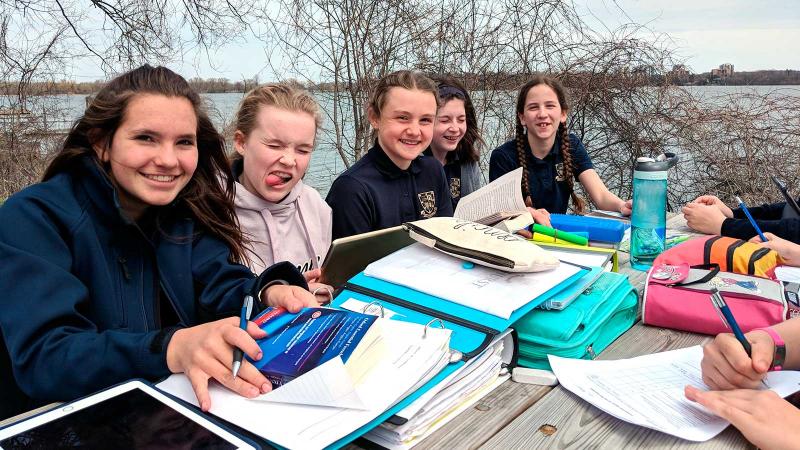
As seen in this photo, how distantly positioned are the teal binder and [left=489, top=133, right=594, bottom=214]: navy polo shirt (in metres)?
1.92

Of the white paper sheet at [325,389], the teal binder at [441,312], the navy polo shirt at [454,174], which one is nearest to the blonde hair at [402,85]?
the navy polo shirt at [454,174]

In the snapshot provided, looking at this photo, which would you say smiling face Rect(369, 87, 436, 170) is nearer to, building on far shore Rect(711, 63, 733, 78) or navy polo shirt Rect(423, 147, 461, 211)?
navy polo shirt Rect(423, 147, 461, 211)

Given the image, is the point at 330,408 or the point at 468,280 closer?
the point at 330,408

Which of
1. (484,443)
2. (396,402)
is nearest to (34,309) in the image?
(396,402)

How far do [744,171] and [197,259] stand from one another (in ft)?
14.4

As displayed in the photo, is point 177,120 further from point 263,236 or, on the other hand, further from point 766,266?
point 766,266

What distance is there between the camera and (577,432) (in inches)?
38.0

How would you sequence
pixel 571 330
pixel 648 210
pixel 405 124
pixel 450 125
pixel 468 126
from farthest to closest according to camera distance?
1. pixel 468 126
2. pixel 450 125
3. pixel 405 124
4. pixel 648 210
5. pixel 571 330

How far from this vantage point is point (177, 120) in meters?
1.47

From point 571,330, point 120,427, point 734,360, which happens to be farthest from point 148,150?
point 734,360

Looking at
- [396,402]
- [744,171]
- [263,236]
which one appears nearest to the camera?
[396,402]

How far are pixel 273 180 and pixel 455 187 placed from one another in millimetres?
1402

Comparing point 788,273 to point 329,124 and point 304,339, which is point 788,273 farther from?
point 329,124

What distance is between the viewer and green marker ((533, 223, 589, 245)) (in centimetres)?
196
